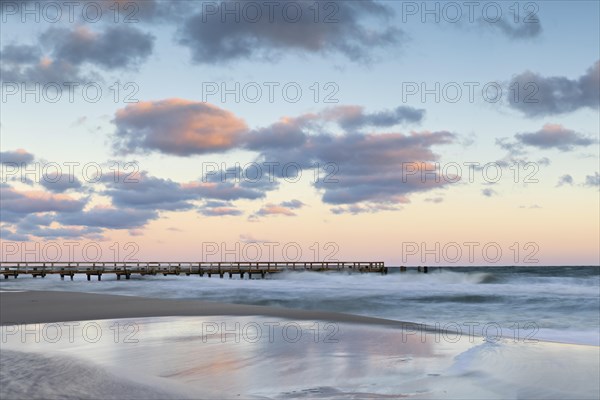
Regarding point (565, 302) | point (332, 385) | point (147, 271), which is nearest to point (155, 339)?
point (332, 385)

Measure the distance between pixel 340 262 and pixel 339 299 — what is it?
165 feet

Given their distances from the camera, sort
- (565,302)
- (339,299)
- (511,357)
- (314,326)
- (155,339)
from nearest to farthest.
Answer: (511,357), (155,339), (314,326), (565,302), (339,299)

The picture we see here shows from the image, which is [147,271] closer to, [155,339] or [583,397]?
[155,339]

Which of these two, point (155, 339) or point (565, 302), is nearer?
point (155, 339)

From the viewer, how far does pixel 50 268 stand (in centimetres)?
6250

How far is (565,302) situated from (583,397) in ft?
66.5

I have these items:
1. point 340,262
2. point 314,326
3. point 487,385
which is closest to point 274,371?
point 487,385

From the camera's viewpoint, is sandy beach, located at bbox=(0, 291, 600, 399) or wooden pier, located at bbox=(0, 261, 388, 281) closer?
sandy beach, located at bbox=(0, 291, 600, 399)

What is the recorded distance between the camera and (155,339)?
11484mm

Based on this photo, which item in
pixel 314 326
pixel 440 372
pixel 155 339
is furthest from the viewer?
pixel 314 326

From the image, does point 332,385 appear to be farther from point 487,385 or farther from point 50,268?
point 50,268

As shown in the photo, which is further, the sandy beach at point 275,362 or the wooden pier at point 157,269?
the wooden pier at point 157,269

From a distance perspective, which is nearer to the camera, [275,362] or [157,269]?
[275,362]

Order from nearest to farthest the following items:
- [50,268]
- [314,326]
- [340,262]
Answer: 1. [314,326]
2. [50,268]
3. [340,262]
